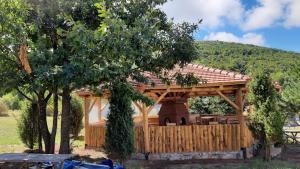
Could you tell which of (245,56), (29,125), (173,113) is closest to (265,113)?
(173,113)

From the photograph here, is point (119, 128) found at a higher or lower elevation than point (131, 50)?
lower

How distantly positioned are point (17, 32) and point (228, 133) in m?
8.55

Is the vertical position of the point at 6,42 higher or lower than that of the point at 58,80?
higher

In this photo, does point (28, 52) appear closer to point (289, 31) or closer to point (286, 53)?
point (286, 53)

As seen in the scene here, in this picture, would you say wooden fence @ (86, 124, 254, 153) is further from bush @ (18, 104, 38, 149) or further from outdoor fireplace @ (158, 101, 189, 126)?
bush @ (18, 104, 38, 149)

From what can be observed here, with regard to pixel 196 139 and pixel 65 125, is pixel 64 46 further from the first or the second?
pixel 196 139

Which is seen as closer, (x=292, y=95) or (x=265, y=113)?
(x=265, y=113)

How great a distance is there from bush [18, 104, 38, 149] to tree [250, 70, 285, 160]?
9.21 meters

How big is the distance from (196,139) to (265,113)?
110 inches

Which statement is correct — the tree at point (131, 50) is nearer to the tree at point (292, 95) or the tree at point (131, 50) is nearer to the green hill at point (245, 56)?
the tree at point (292, 95)

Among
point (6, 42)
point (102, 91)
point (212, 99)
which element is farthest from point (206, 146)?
point (212, 99)

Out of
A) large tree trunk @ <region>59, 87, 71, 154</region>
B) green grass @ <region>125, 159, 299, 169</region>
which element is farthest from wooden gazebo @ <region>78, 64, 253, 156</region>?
large tree trunk @ <region>59, 87, 71, 154</region>

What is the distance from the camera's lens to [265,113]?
12.3m

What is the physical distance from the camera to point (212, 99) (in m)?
25.8
